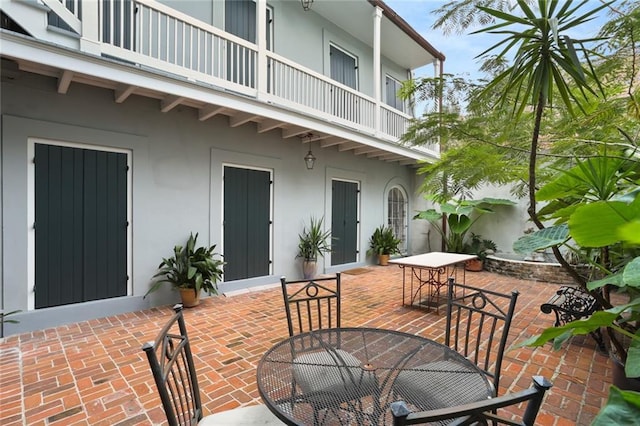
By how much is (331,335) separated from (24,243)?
3963 millimetres

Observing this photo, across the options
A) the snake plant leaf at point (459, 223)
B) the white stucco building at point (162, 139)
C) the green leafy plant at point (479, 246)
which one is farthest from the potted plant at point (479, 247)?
the white stucco building at point (162, 139)

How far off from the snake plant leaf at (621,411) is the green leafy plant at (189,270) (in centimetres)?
450

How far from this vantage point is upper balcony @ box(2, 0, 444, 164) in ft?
11.8

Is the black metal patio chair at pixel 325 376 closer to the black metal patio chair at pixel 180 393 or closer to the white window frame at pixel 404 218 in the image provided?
the black metal patio chair at pixel 180 393

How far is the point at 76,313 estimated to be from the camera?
4.01 m

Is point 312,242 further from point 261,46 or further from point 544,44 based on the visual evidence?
point 544,44

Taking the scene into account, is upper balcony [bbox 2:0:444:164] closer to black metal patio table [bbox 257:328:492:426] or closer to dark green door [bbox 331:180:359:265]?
dark green door [bbox 331:180:359:265]

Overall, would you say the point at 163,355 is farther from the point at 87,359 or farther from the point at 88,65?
the point at 88,65

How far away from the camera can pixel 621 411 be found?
3.24ft

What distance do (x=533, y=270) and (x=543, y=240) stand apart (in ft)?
19.8

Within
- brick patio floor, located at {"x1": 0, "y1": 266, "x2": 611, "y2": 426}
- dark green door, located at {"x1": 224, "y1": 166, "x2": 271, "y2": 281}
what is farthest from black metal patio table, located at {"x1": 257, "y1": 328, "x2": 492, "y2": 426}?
dark green door, located at {"x1": 224, "y1": 166, "x2": 271, "y2": 281}

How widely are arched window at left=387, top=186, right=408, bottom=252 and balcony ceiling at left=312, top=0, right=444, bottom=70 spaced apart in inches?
151

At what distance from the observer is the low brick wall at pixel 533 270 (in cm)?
657

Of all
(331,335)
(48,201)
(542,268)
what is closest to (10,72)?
(48,201)
